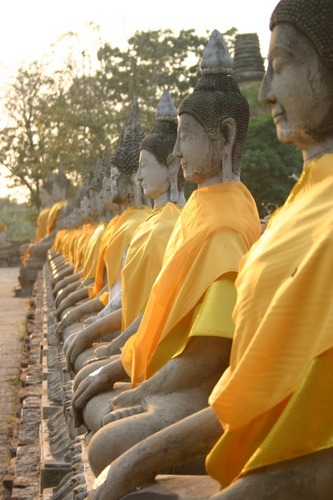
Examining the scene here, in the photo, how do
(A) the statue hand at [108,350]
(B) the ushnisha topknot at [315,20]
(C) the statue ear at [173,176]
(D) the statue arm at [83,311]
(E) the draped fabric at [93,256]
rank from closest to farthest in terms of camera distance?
(B) the ushnisha topknot at [315,20] → (A) the statue hand at [108,350] → (C) the statue ear at [173,176] → (D) the statue arm at [83,311] → (E) the draped fabric at [93,256]

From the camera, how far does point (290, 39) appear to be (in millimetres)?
3225

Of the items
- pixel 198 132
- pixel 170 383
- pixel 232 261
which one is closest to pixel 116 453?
pixel 170 383

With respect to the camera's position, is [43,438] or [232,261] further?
[43,438]

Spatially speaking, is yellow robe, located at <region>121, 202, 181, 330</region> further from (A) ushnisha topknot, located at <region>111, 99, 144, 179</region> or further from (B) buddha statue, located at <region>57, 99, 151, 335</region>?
(A) ushnisha topknot, located at <region>111, 99, 144, 179</region>

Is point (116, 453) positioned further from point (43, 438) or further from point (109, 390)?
point (43, 438)

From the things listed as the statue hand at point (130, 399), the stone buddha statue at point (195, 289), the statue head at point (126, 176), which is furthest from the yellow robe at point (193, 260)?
the statue head at point (126, 176)

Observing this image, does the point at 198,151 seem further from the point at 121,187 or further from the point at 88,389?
the point at 121,187

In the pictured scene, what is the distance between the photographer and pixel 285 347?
2959 mm

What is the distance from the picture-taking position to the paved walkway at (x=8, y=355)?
9044 mm

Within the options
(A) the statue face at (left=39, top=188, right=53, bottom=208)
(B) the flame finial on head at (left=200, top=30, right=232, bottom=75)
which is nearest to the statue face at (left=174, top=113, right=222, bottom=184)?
(B) the flame finial on head at (left=200, top=30, right=232, bottom=75)

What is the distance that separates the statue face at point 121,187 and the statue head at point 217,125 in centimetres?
325

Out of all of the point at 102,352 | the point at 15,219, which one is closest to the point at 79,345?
the point at 102,352

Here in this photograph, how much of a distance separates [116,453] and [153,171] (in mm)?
2838

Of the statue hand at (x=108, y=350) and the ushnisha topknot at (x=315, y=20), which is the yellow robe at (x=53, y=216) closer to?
the statue hand at (x=108, y=350)
